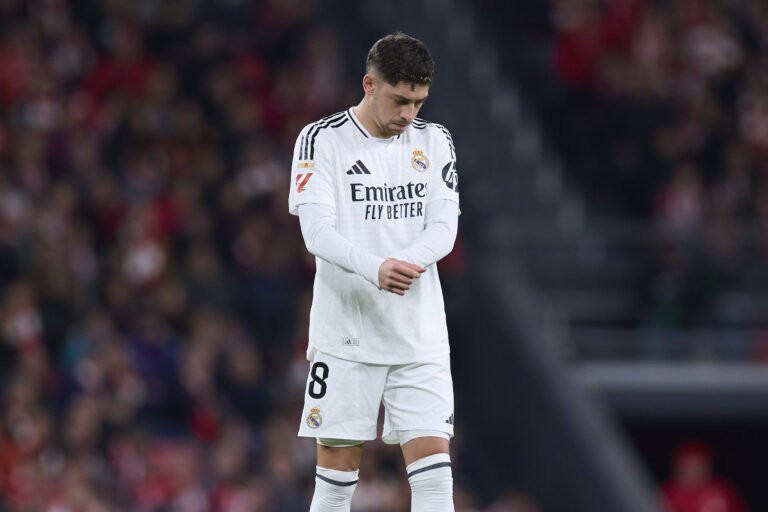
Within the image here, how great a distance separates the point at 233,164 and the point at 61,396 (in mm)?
3607

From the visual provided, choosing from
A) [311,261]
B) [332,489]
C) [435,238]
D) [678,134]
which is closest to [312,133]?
[435,238]

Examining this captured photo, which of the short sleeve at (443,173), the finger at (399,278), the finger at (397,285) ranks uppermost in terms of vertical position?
the short sleeve at (443,173)

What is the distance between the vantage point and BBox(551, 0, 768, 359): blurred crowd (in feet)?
48.6

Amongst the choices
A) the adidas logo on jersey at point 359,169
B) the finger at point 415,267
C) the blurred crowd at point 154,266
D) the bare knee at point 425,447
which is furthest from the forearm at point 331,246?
the blurred crowd at point 154,266

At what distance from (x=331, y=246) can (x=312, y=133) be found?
62 centimetres

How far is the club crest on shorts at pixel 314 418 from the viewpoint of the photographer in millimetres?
6078

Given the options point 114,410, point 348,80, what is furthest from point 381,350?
point 348,80

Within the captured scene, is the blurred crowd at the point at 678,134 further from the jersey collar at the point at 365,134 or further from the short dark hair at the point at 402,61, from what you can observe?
the short dark hair at the point at 402,61

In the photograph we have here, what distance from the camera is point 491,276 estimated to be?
1421 cm

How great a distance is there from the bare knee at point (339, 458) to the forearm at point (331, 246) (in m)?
0.88

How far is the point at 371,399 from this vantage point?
6082mm

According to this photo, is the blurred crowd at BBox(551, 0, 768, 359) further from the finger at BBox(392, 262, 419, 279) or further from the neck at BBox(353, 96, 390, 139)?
the finger at BBox(392, 262, 419, 279)

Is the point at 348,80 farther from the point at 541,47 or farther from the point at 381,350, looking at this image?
the point at 381,350

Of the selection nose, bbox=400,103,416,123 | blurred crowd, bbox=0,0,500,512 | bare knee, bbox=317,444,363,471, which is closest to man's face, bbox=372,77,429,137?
nose, bbox=400,103,416,123
